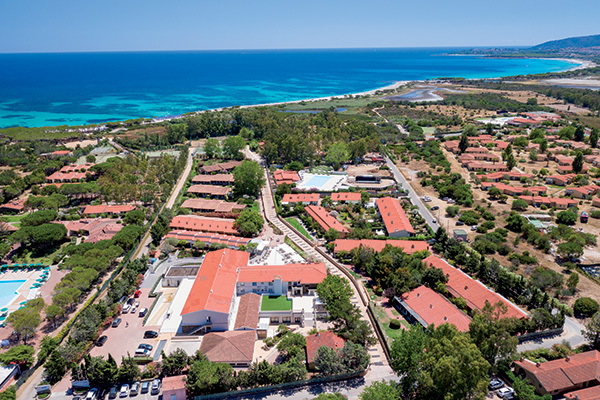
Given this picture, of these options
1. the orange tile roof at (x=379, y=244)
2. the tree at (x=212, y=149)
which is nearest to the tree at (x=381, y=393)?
the orange tile roof at (x=379, y=244)

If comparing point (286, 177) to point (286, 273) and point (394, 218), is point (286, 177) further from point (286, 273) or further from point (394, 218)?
point (286, 273)

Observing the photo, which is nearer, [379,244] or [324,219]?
[379,244]

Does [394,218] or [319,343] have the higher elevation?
[394,218]

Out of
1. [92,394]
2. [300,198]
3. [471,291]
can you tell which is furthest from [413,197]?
[92,394]

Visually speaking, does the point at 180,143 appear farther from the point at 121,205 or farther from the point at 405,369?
the point at 405,369

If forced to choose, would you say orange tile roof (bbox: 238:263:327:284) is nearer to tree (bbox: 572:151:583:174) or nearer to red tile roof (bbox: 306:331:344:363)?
red tile roof (bbox: 306:331:344:363)

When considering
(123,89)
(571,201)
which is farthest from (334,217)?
(123,89)

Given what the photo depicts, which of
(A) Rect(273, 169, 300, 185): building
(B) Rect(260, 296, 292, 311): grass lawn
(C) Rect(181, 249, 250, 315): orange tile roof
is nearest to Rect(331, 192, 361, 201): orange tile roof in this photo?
(A) Rect(273, 169, 300, 185): building
